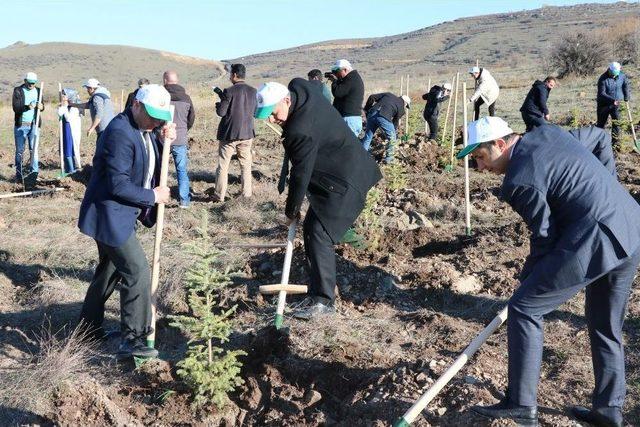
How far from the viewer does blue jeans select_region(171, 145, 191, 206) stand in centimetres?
948

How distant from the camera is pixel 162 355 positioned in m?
5.17

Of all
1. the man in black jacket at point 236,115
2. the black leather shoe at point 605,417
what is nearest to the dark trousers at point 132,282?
the black leather shoe at point 605,417

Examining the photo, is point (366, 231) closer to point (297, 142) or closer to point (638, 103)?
point (297, 142)

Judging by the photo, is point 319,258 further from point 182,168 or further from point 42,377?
point 182,168

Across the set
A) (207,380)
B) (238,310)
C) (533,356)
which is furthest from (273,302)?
(533,356)

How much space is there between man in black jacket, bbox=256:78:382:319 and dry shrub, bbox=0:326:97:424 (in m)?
1.56

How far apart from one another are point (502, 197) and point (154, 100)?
227cm

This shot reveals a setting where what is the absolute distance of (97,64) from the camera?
3462 inches

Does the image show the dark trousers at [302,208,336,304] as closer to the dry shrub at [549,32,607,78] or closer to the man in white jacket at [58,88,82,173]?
the man in white jacket at [58,88,82,173]

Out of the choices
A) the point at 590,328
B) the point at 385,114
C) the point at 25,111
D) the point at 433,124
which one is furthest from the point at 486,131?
the point at 433,124

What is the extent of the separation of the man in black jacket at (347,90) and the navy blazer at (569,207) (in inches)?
254

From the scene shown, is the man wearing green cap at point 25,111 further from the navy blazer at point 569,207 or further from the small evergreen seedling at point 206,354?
the navy blazer at point 569,207

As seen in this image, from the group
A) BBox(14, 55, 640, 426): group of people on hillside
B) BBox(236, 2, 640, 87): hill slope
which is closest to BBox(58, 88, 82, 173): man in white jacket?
BBox(14, 55, 640, 426): group of people on hillside

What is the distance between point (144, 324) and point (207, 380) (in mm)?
926
